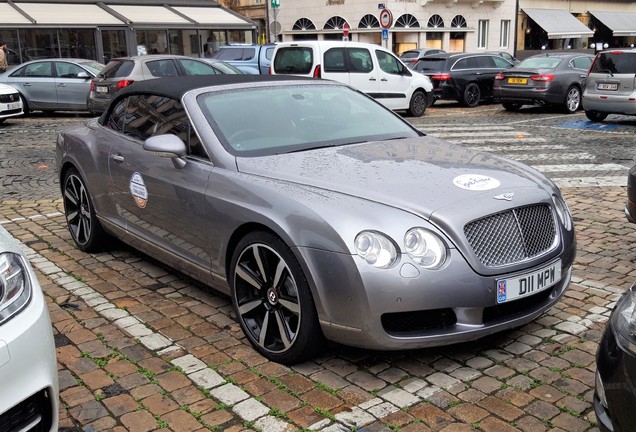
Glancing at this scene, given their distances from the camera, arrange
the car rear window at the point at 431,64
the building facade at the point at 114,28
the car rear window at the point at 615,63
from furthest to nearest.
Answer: the building facade at the point at 114,28 < the car rear window at the point at 431,64 < the car rear window at the point at 615,63

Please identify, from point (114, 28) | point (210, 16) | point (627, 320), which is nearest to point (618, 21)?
point (210, 16)

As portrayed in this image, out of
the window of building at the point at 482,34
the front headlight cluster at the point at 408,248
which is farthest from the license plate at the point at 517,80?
the window of building at the point at 482,34

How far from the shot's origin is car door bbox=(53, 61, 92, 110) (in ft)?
56.5

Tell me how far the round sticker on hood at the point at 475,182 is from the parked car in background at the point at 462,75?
1557 cm

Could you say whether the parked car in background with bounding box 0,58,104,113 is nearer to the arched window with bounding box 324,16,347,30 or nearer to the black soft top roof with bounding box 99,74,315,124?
the black soft top roof with bounding box 99,74,315,124

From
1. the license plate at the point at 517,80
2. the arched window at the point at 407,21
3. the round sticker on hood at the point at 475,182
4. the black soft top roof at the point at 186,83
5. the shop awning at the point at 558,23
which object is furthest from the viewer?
the shop awning at the point at 558,23

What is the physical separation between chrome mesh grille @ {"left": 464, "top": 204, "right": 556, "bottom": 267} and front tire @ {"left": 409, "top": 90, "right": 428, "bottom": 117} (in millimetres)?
13363

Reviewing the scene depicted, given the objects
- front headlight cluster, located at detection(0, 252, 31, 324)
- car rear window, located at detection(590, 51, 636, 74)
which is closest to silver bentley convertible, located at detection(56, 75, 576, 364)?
front headlight cluster, located at detection(0, 252, 31, 324)

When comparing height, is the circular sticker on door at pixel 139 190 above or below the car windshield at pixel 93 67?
below

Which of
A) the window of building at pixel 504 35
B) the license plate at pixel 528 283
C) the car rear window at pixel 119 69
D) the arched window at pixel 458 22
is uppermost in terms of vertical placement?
the arched window at pixel 458 22

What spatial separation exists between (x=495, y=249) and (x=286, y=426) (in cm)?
136

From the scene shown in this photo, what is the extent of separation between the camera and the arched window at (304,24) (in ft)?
139

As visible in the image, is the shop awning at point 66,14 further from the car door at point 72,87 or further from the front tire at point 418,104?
the front tire at point 418,104

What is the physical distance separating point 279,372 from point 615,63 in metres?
12.8
